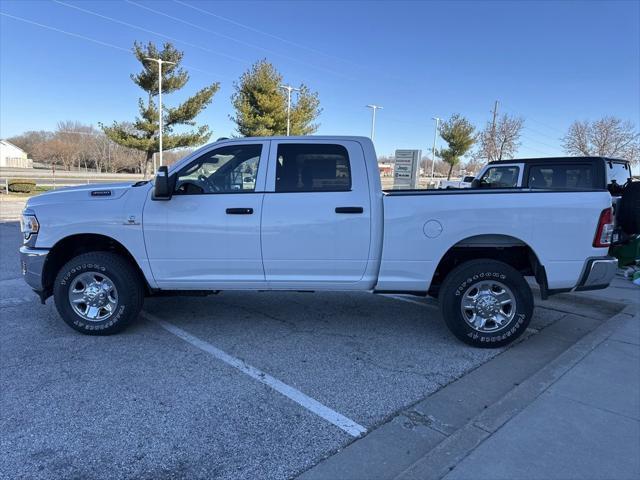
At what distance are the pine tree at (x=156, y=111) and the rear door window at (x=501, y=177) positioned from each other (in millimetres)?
23742

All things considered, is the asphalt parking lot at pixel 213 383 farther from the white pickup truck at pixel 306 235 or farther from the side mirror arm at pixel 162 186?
the side mirror arm at pixel 162 186

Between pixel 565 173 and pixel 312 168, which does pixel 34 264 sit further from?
pixel 565 173

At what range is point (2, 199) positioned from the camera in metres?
21.6

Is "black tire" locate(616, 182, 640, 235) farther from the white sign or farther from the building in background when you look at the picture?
the building in background

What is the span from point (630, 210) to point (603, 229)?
3287 mm

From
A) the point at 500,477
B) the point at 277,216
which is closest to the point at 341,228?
the point at 277,216

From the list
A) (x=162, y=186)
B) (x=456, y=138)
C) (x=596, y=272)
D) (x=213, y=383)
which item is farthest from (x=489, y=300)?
(x=456, y=138)

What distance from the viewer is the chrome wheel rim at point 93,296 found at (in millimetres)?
4473

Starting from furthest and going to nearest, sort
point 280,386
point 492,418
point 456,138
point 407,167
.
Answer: point 456,138 → point 407,167 → point 280,386 → point 492,418

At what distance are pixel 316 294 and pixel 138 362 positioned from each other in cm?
284

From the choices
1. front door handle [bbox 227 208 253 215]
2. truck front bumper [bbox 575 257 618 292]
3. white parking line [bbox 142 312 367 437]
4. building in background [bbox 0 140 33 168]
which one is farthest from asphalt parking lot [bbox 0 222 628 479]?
building in background [bbox 0 140 33 168]

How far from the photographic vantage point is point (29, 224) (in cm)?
446

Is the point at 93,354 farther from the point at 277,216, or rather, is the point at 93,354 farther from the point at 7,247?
the point at 7,247

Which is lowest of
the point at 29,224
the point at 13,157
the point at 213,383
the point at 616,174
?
the point at 213,383
